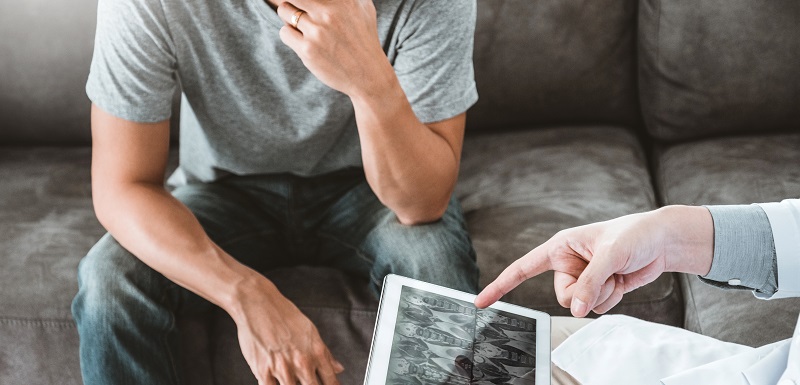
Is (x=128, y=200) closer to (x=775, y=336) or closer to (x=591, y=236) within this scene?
(x=591, y=236)

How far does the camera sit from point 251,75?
116 cm

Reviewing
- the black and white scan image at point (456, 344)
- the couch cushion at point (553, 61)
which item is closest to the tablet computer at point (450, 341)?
the black and white scan image at point (456, 344)

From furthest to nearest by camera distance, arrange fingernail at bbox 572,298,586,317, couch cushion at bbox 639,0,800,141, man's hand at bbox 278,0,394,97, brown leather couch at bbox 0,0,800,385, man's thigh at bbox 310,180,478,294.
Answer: couch cushion at bbox 639,0,800,141 < brown leather couch at bbox 0,0,800,385 < man's thigh at bbox 310,180,478,294 < man's hand at bbox 278,0,394,97 < fingernail at bbox 572,298,586,317

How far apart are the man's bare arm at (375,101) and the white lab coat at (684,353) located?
0.30 meters

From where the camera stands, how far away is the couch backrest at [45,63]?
1480 mm

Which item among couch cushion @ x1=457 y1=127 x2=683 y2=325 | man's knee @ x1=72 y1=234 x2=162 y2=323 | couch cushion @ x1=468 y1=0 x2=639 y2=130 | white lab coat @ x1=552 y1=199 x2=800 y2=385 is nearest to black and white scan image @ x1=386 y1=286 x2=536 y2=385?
white lab coat @ x1=552 y1=199 x2=800 y2=385

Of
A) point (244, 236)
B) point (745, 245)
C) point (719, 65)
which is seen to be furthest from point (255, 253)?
point (719, 65)

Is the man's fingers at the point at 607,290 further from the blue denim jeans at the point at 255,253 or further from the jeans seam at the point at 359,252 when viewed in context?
the jeans seam at the point at 359,252

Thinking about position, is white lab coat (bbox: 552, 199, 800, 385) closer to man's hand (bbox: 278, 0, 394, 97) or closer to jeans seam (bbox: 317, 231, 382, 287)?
jeans seam (bbox: 317, 231, 382, 287)

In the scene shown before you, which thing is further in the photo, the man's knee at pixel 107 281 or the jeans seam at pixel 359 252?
the jeans seam at pixel 359 252

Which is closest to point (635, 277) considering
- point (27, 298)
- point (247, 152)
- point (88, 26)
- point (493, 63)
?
point (247, 152)

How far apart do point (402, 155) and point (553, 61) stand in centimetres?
62

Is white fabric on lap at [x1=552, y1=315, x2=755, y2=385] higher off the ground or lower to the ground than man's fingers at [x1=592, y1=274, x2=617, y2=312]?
lower

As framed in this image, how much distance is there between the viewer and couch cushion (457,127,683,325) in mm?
1171
